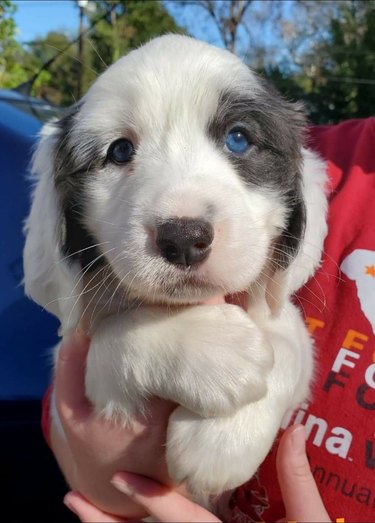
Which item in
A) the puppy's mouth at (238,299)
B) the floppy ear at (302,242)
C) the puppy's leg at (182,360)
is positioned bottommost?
the puppy's leg at (182,360)

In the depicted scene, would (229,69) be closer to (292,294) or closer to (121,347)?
(292,294)

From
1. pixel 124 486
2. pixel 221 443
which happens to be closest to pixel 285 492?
pixel 221 443

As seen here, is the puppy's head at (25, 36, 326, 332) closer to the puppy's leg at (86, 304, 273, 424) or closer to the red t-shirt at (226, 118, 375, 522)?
the puppy's leg at (86, 304, 273, 424)

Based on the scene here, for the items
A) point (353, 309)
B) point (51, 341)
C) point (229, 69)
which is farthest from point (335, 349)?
point (51, 341)

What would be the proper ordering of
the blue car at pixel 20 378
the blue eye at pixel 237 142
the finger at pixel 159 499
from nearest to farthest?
the finger at pixel 159 499 → the blue eye at pixel 237 142 → the blue car at pixel 20 378

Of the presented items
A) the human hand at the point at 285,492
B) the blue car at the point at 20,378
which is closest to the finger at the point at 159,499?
the human hand at the point at 285,492

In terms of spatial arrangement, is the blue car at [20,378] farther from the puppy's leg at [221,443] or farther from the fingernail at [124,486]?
the puppy's leg at [221,443]
